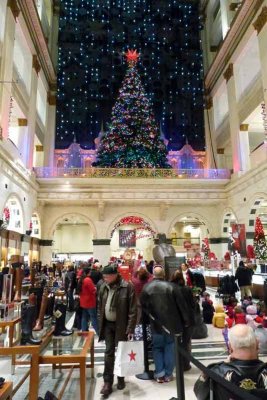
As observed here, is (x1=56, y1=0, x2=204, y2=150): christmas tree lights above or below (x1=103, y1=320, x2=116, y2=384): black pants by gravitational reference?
above

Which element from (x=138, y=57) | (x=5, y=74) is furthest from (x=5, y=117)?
(x=138, y=57)

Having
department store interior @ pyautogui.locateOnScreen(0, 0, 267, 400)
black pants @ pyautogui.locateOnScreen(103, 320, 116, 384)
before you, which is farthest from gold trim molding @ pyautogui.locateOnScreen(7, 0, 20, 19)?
black pants @ pyautogui.locateOnScreen(103, 320, 116, 384)

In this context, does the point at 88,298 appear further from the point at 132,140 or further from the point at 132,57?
the point at 132,57

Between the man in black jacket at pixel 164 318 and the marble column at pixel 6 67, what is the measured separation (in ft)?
27.8

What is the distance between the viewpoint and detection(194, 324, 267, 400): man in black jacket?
1.55 metres

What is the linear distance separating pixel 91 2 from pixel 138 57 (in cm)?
526

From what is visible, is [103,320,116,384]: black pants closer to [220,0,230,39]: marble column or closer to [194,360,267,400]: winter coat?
[194,360,267,400]: winter coat

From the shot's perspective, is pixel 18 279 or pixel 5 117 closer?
pixel 18 279

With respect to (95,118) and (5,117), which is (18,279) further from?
(95,118)

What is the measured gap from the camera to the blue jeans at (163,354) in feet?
12.3

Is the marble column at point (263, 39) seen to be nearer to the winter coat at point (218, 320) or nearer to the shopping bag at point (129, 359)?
the winter coat at point (218, 320)

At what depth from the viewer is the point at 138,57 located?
21375mm

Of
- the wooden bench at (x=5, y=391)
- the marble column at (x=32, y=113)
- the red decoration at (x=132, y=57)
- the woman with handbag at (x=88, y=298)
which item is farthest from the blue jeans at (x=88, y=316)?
the red decoration at (x=132, y=57)

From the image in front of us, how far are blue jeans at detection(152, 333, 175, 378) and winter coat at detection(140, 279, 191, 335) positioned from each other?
128 millimetres
